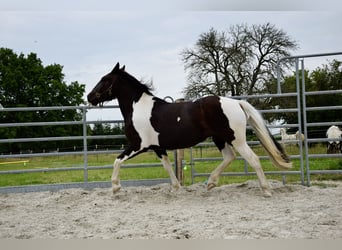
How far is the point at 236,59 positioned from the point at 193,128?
14.6 m

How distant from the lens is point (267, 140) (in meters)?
5.06

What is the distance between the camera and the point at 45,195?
5609mm

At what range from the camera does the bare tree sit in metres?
18.2

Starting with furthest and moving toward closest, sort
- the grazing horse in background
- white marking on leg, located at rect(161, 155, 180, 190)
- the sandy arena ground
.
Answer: white marking on leg, located at rect(161, 155, 180, 190), the grazing horse in background, the sandy arena ground

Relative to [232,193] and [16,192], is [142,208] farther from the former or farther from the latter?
[16,192]

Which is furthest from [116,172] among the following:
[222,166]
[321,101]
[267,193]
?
[321,101]

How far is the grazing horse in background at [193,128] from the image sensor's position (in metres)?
4.89

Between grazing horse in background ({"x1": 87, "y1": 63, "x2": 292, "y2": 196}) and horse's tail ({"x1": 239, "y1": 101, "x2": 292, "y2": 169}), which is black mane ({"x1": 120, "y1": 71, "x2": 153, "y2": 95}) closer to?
grazing horse in background ({"x1": 87, "y1": 63, "x2": 292, "y2": 196})

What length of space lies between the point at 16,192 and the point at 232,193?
3560 millimetres

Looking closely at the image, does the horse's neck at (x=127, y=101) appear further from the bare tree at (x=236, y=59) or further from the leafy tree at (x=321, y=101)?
the bare tree at (x=236, y=59)

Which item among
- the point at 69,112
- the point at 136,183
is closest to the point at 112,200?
the point at 136,183

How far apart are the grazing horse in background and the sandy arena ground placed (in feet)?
1.19

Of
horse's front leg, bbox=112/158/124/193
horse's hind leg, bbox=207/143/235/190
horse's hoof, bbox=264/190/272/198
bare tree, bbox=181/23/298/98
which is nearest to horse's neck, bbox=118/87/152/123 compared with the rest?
horse's front leg, bbox=112/158/124/193

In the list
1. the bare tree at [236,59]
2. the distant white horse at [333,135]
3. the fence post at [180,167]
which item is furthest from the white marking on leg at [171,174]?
the bare tree at [236,59]
